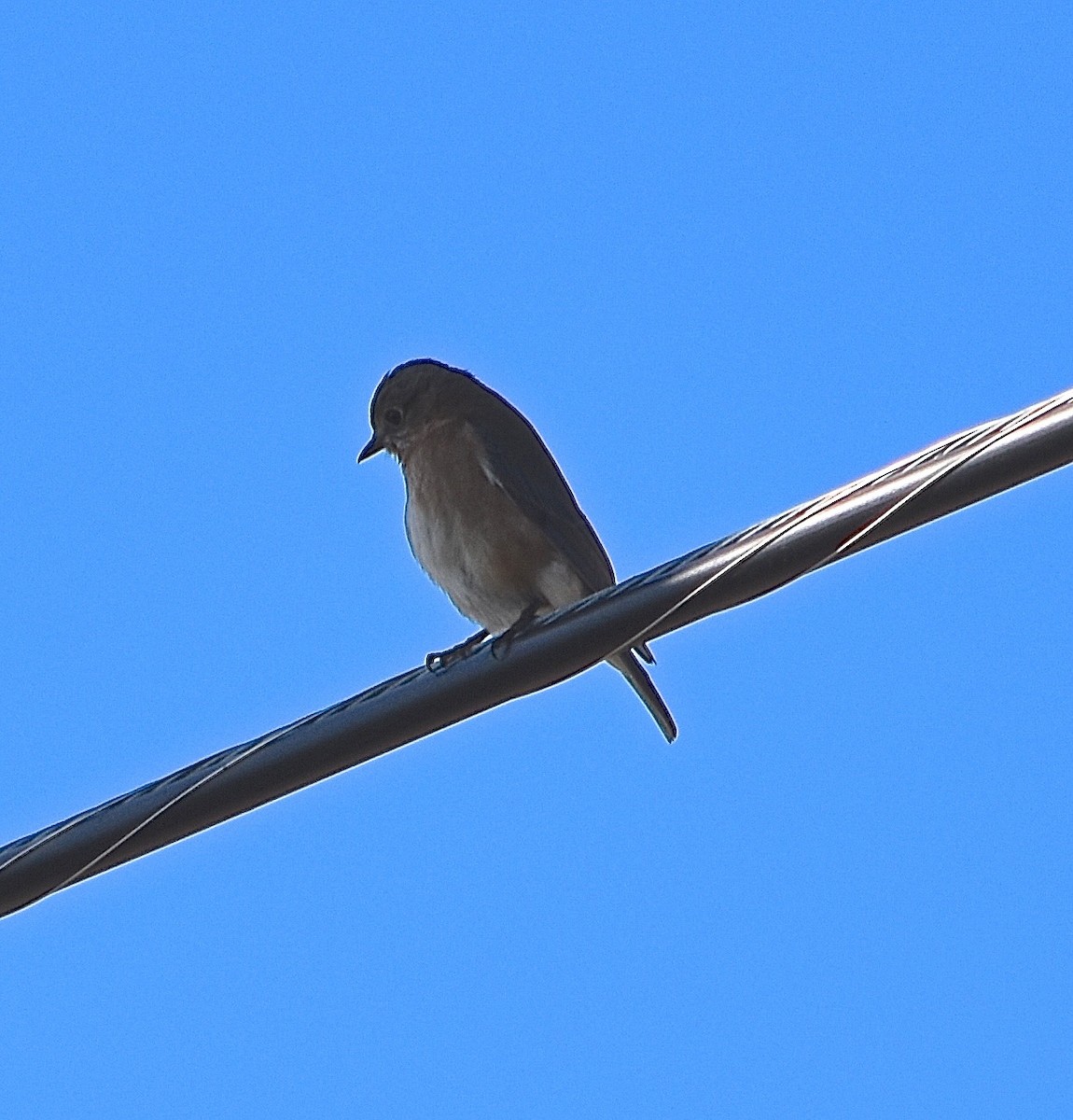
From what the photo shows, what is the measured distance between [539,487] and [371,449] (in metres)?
1.24

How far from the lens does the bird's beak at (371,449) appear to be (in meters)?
9.93

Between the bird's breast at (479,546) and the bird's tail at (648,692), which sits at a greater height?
the bird's breast at (479,546)

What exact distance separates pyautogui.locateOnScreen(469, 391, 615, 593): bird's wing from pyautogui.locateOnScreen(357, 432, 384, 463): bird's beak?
0.57 metres

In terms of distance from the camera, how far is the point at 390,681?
202 inches

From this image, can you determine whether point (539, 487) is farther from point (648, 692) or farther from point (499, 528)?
point (648, 692)

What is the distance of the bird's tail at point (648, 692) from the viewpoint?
8516mm

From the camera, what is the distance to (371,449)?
392 inches

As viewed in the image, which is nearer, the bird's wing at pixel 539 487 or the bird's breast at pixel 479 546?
the bird's breast at pixel 479 546

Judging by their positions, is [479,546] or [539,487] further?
[539,487]

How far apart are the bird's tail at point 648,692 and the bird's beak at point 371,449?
1.88m

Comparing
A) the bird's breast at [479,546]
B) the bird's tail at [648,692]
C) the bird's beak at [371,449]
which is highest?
the bird's beak at [371,449]

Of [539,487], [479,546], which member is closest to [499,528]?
[479,546]

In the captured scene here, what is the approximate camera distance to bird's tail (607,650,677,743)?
27.9ft

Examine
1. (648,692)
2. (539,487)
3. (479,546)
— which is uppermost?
(539,487)
